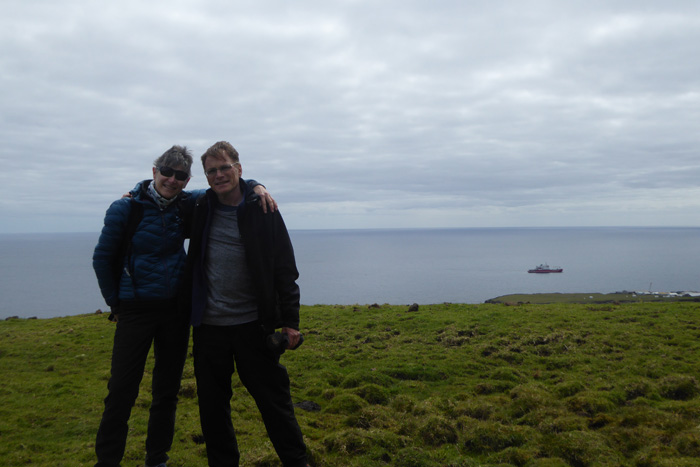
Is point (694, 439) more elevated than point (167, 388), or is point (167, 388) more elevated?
point (167, 388)

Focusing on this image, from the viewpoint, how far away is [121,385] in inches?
202

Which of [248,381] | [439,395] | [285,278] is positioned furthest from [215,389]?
[439,395]

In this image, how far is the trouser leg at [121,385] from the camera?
5.05 metres

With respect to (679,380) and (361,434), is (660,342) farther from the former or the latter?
(361,434)

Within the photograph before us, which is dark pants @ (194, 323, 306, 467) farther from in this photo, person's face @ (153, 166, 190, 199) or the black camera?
person's face @ (153, 166, 190, 199)

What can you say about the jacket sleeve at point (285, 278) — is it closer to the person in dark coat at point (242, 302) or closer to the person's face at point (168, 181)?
the person in dark coat at point (242, 302)

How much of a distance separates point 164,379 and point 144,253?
5.27 ft

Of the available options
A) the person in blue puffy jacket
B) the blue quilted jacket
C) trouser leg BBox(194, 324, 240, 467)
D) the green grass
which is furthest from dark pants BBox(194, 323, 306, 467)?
the green grass

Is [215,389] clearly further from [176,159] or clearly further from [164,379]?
[176,159]

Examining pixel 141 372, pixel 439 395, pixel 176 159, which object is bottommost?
pixel 439 395

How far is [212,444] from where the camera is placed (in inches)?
206

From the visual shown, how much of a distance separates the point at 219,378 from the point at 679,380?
877 centimetres

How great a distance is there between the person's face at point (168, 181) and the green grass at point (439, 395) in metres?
3.60

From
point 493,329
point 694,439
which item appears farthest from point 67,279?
point 694,439
